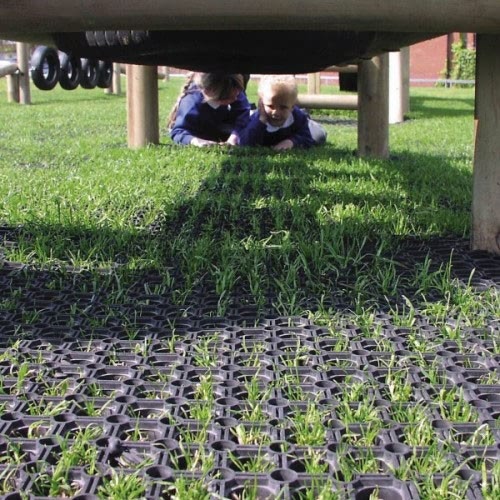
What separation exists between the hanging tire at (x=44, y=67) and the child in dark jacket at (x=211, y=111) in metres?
1.54

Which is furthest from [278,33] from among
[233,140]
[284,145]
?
[233,140]

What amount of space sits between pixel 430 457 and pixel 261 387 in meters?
0.33

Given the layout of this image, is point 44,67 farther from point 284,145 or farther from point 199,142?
point 284,145

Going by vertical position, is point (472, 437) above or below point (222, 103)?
below

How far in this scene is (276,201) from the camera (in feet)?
9.21

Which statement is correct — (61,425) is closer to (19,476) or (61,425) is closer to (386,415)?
(19,476)

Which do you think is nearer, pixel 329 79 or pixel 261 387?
pixel 261 387

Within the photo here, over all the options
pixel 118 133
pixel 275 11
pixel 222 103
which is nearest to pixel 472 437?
pixel 275 11

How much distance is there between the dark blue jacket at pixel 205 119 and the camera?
16.6ft

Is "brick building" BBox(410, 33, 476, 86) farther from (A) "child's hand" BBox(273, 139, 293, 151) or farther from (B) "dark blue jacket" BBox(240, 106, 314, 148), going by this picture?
(A) "child's hand" BBox(273, 139, 293, 151)

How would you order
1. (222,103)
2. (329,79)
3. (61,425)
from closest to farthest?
1. (61,425)
2. (222,103)
3. (329,79)

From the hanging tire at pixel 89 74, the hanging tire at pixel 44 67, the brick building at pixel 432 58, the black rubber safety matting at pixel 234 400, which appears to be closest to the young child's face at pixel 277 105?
the hanging tire at pixel 44 67

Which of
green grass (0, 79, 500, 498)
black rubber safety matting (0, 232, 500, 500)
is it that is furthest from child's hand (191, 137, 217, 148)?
black rubber safety matting (0, 232, 500, 500)

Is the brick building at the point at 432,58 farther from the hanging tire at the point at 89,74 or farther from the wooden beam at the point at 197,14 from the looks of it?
the wooden beam at the point at 197,14
